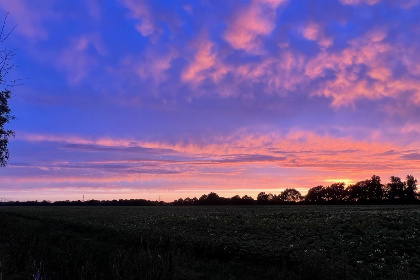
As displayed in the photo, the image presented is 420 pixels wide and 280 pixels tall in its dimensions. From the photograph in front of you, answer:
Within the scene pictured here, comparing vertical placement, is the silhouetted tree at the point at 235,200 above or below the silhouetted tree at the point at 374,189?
below

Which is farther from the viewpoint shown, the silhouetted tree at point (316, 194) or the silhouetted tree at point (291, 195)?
the silhouetted tree at point (291, 195)

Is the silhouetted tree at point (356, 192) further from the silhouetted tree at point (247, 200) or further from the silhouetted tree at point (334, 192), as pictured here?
the silhouetted tree at point (247, 200)

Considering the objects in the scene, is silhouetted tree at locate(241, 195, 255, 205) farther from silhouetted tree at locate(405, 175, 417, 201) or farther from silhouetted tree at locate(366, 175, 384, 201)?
silhouetted tree at locate(405, 175, 417, 201)

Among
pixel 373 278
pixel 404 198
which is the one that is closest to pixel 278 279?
pixel 373 278

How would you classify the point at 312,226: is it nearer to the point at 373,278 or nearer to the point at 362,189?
the point at 373,278

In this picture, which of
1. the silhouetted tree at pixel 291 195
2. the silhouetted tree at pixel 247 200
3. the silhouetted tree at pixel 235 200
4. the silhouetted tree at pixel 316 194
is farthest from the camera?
the silhouetted tree at pixel 291 195

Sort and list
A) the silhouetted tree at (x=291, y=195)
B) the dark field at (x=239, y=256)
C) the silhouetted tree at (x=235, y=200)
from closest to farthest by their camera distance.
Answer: the dark field at (x=239, y=256), the silhouetted tree at (x=235, y=200), the silhouetted tree at (x=291, y=195)

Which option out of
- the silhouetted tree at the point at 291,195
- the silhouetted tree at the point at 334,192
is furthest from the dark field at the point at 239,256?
the silhouetted tree at the point at 291,195

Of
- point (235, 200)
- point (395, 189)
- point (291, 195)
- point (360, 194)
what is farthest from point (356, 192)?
point (235, 200)

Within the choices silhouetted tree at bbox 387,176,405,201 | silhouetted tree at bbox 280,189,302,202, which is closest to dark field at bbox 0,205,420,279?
silhouetted tree at bbox 387,176,405,201

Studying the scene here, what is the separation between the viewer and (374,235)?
24.4m

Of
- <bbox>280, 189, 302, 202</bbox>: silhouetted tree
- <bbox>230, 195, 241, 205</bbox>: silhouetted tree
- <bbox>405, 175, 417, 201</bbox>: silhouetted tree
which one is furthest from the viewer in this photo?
<bbox>280, 189, 302, 202</bbox>: silhouetted tree

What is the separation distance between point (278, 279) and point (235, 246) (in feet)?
21.1

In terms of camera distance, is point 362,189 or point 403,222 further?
point 362,189
